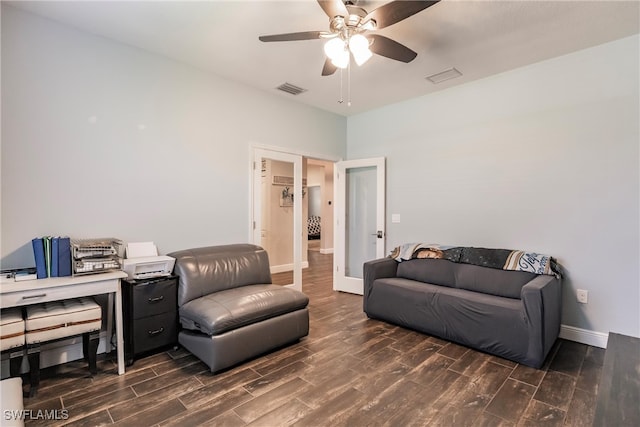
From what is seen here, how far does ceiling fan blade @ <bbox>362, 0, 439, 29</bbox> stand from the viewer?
1899 mm

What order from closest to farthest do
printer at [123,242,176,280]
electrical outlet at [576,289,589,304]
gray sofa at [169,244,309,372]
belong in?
gray sofa at [169,244,309,372] → printer at [123,242,176,280] → electrical outlet at [576,289,589,304]

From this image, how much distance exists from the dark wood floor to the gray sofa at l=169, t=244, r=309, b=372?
0.49 feet

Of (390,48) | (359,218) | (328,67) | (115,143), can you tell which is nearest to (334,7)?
(390,48)

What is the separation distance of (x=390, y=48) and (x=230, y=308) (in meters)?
2.46

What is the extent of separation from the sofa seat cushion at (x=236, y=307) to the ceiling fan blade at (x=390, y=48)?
2311 mm

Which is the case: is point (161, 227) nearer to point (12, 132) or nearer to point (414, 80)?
point (12, 132)

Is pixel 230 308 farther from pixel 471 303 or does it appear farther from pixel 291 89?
pixel 291 89

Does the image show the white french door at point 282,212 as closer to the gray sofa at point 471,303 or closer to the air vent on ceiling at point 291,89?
the air vent on ceiling at point 291,89

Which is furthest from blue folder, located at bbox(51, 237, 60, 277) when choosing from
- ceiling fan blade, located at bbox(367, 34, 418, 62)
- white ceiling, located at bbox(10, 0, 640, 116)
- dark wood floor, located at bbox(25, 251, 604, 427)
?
ceiling fan blade, located at bbox(367, 34, 418, 62)

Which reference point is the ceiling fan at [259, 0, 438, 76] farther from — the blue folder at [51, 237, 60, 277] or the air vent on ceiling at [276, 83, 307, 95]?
the blue folder at [51, 237, 60, 277]

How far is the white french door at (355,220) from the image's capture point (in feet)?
16.3

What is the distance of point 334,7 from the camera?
6.77 feet

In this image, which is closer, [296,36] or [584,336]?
[296,36]

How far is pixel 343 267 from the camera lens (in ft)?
17.0
